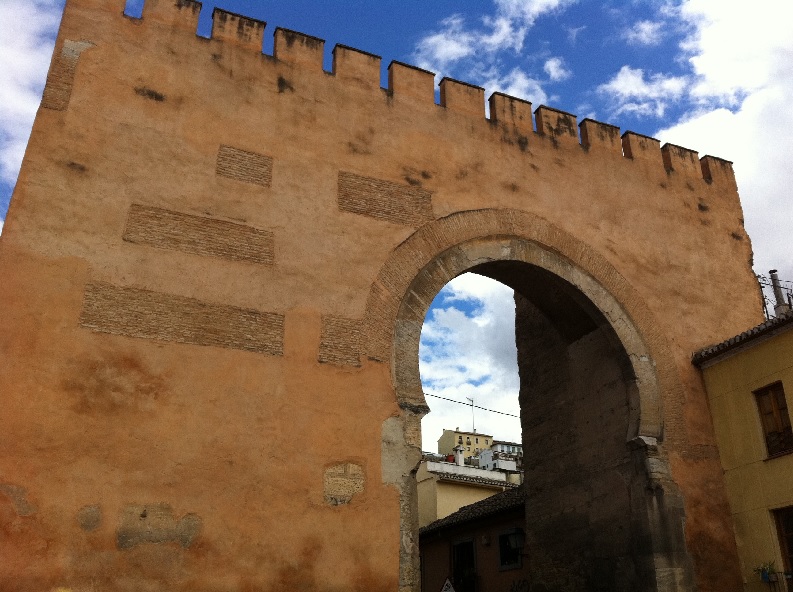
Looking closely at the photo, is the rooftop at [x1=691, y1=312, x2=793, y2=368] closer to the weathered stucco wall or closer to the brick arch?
the weathered stucco wall

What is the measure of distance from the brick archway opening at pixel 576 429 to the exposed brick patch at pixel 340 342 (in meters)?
0.45

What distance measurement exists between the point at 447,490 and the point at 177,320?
12.8 meters

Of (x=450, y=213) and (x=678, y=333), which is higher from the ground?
(x=450, y=213)

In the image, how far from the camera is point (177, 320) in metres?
6.88

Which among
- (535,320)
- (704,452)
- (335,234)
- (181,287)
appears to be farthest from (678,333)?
(181,287)

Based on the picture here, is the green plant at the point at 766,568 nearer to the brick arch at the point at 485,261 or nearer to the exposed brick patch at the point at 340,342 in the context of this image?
the brick arch at the point at 485,261

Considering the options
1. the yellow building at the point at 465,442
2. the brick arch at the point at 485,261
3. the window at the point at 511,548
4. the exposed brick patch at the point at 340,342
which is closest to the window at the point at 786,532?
the brick arch at the point at 485,261

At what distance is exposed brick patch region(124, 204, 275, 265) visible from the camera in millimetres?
7113

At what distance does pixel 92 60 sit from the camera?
25.2ft

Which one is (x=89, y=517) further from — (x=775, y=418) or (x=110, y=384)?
(x=775, y=418)

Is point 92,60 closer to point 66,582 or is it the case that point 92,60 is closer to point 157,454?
point 157,454

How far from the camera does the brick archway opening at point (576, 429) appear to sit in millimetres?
7957

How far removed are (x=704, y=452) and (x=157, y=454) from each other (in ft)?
20.3

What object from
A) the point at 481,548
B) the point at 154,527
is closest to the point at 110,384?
the point at 154,527
